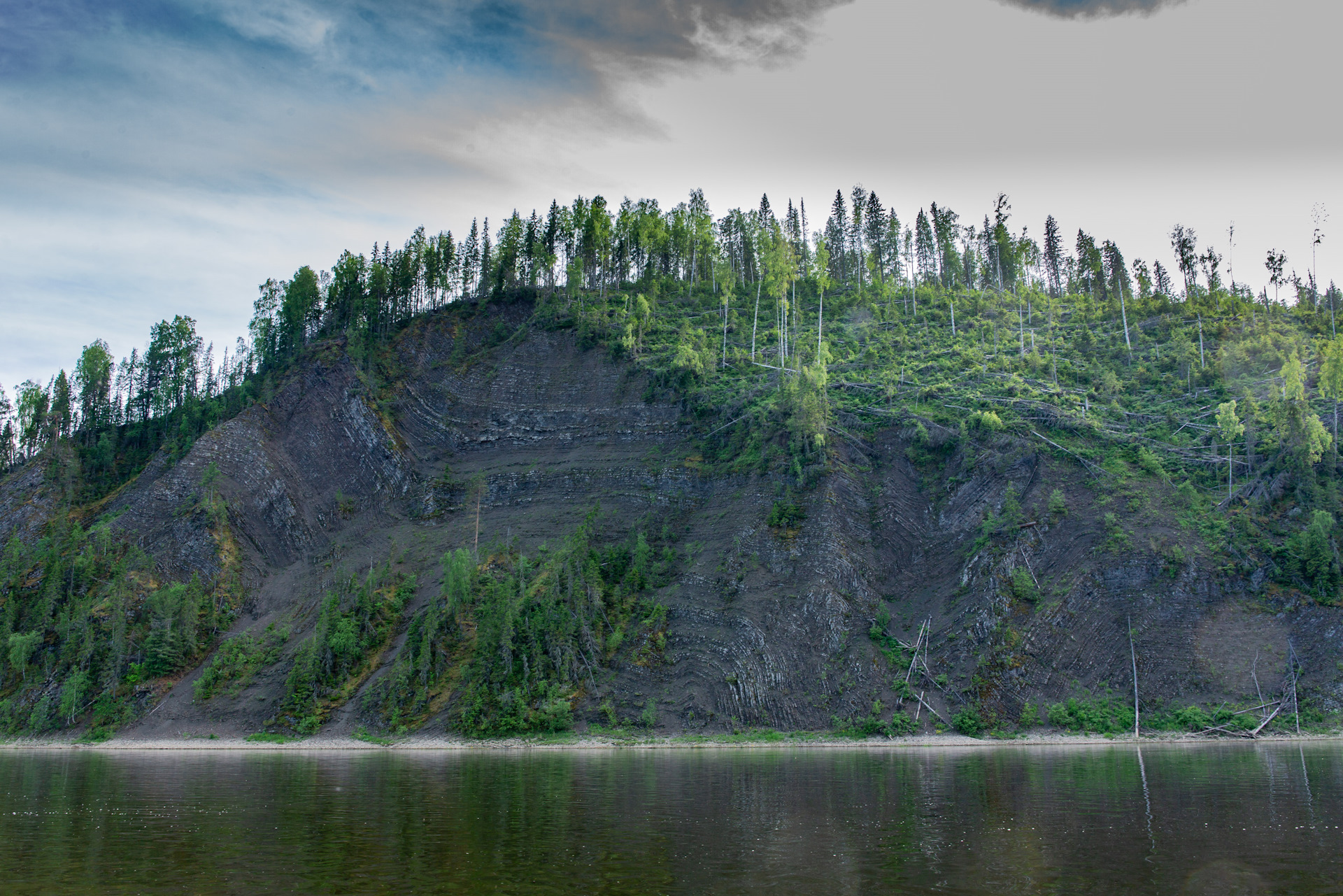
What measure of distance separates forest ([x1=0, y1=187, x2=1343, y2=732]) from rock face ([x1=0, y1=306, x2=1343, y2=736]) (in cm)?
242

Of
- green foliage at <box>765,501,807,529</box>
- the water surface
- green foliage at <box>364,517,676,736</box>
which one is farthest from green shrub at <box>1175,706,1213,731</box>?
green foliage at <box>364,517,676,736</box>

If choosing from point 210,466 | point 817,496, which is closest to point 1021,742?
point 817,496

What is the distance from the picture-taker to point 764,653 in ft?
188

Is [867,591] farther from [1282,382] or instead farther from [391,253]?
[391,253]

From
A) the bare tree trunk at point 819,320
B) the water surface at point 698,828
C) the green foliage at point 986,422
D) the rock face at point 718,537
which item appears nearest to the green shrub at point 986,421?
the green foliage at point 986,422

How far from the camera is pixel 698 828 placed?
2355 centimetres

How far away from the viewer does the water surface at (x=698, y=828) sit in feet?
56.6

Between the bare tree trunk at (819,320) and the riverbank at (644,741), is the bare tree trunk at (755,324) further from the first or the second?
the riverbank at (644,741)

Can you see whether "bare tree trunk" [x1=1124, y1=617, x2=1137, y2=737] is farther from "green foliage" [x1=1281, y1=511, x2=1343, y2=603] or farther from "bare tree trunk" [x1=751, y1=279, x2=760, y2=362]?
"bare tree trunk" [x1=751, y1=279, x2=760, y2=362]

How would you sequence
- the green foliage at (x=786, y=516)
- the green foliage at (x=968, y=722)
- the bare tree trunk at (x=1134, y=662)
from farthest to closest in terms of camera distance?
1. the green foliage at (x=786, y=516)
2. the green foliage at (x=968, y=722)
3. the bare tree trunk at (x=1134, y=662)

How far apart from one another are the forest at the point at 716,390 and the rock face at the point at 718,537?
242 centimetres

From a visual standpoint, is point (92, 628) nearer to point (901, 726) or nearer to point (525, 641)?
point (525, 641)

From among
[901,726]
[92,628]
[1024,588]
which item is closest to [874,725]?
[901,726]

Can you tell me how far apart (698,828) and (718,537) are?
43321 mm
